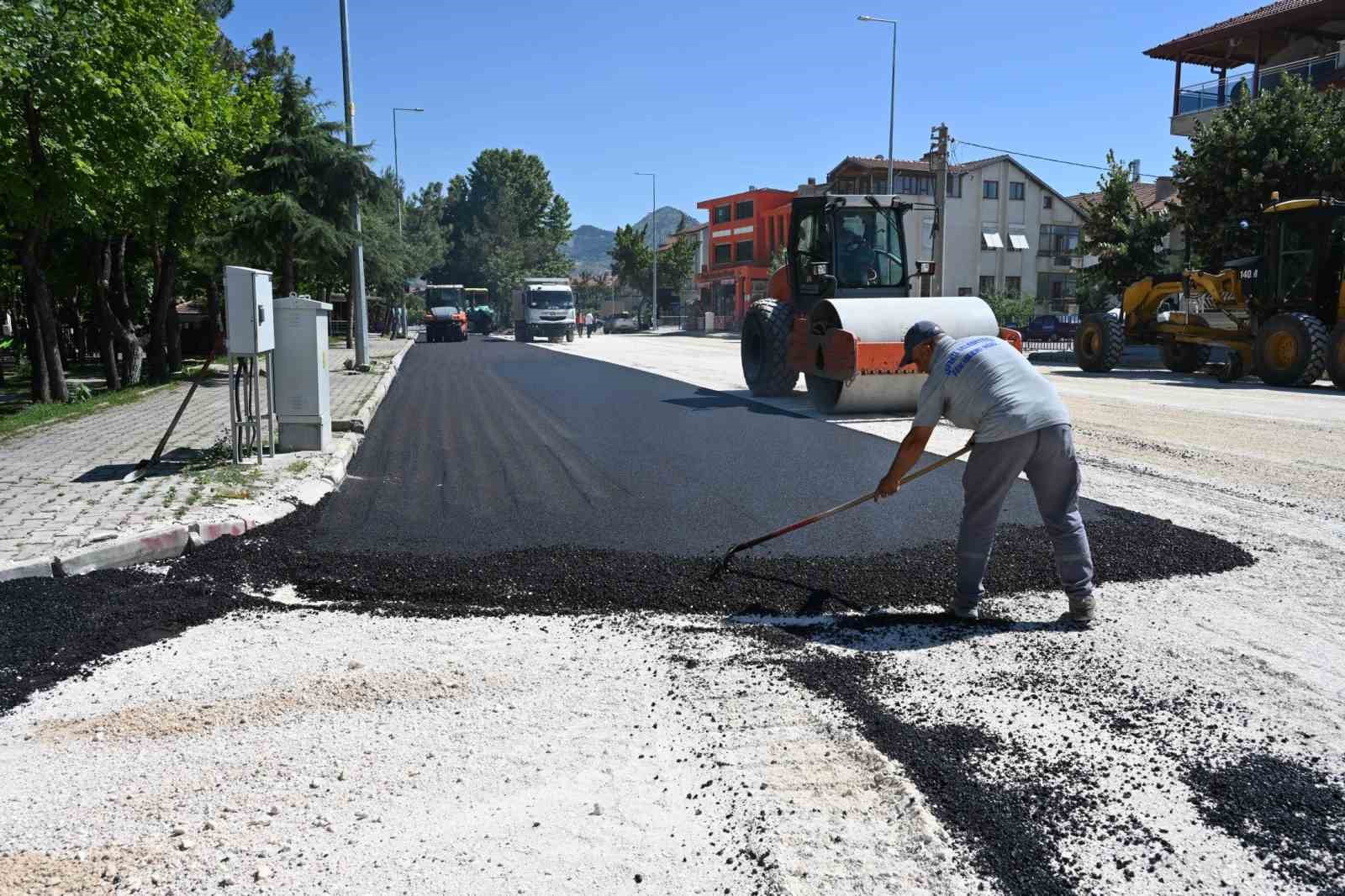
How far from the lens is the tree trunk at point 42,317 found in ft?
50.8

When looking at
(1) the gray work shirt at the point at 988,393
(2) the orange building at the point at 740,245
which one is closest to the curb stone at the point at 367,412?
(1) the gray work shirt at the point at 988,393

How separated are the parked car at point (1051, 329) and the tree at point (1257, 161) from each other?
54.8ft

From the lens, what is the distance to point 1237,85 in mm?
29594

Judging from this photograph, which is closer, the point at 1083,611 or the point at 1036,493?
the point at 1083,611

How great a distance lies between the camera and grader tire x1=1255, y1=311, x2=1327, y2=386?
1628 centimetres

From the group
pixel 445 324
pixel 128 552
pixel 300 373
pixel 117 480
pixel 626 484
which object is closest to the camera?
pixel 128 552

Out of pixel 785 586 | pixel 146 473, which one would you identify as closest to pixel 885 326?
pixel 785 586

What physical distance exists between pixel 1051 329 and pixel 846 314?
3595cm

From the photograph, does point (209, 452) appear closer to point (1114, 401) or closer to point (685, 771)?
point (685, 771)

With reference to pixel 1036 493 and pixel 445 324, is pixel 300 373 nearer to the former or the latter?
pixel 1036 493

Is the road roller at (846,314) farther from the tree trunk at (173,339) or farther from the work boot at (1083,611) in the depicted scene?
the tree trunk at (173,339)

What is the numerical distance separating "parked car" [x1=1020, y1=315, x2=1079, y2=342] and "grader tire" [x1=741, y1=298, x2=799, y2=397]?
2876cm

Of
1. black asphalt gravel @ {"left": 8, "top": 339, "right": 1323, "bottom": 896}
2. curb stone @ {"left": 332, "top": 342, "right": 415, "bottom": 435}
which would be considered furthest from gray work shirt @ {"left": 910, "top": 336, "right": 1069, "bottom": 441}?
curb stone @ {"left": 332, "top": 342, "right": 415, "bottom": 435}

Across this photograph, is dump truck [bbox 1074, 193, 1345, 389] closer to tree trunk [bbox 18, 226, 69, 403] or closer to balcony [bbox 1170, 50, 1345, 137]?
balcony [bbox 1170, 50, 1345, 137]
